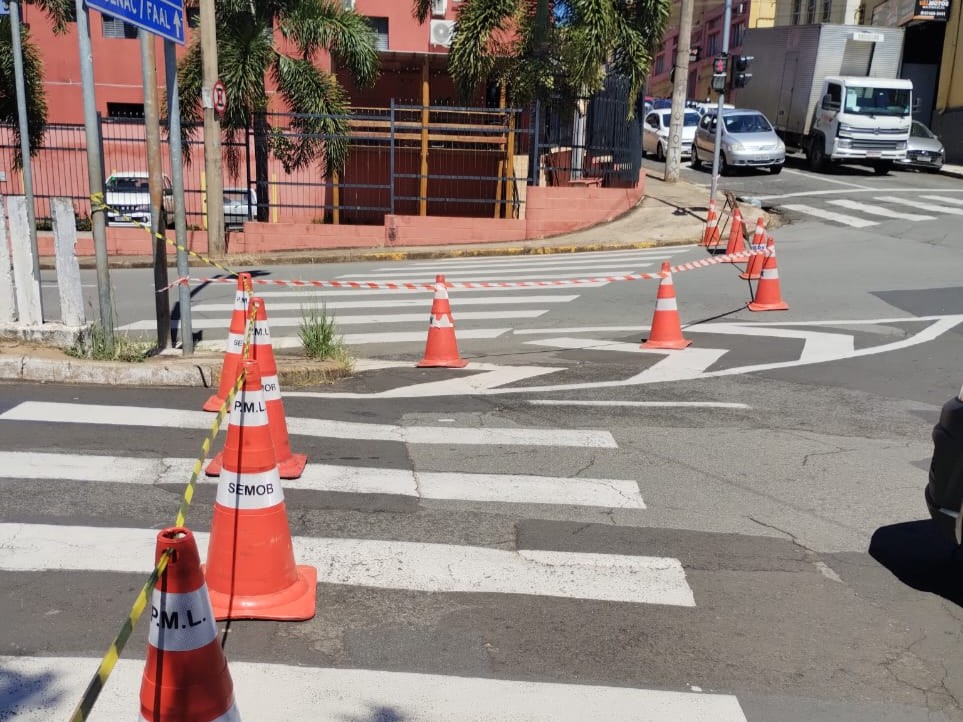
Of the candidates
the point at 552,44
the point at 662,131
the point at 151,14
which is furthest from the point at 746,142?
the point at 151,14

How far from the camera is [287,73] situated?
2025 cm

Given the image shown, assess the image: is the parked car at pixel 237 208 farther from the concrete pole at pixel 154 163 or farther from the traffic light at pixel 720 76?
the concrete pole at pixel 154 163

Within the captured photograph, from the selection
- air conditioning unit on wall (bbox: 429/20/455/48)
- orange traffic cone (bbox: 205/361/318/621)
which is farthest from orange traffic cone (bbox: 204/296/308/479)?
air conditioning unit on wall (bbox: 429/20/455/48)

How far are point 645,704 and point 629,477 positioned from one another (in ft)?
8.91

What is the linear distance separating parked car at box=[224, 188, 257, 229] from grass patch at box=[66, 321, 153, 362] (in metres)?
12.1

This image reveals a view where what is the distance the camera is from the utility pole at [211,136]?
1694cm

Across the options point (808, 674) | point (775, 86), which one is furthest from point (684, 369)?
point (775, 86)

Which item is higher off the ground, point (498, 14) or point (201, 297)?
point (498, 14)

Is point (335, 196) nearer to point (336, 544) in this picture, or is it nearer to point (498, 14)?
point (498, 14)

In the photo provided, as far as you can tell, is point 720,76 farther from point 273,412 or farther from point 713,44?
point 713,44

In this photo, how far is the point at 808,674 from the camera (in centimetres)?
405

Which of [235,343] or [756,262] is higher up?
[235,343]

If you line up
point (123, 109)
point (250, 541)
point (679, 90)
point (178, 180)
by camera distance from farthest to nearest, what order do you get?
point (123, 109) → point (679, 90) → point (178, 180) → point (250, 541)

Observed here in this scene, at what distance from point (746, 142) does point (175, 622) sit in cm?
2955
